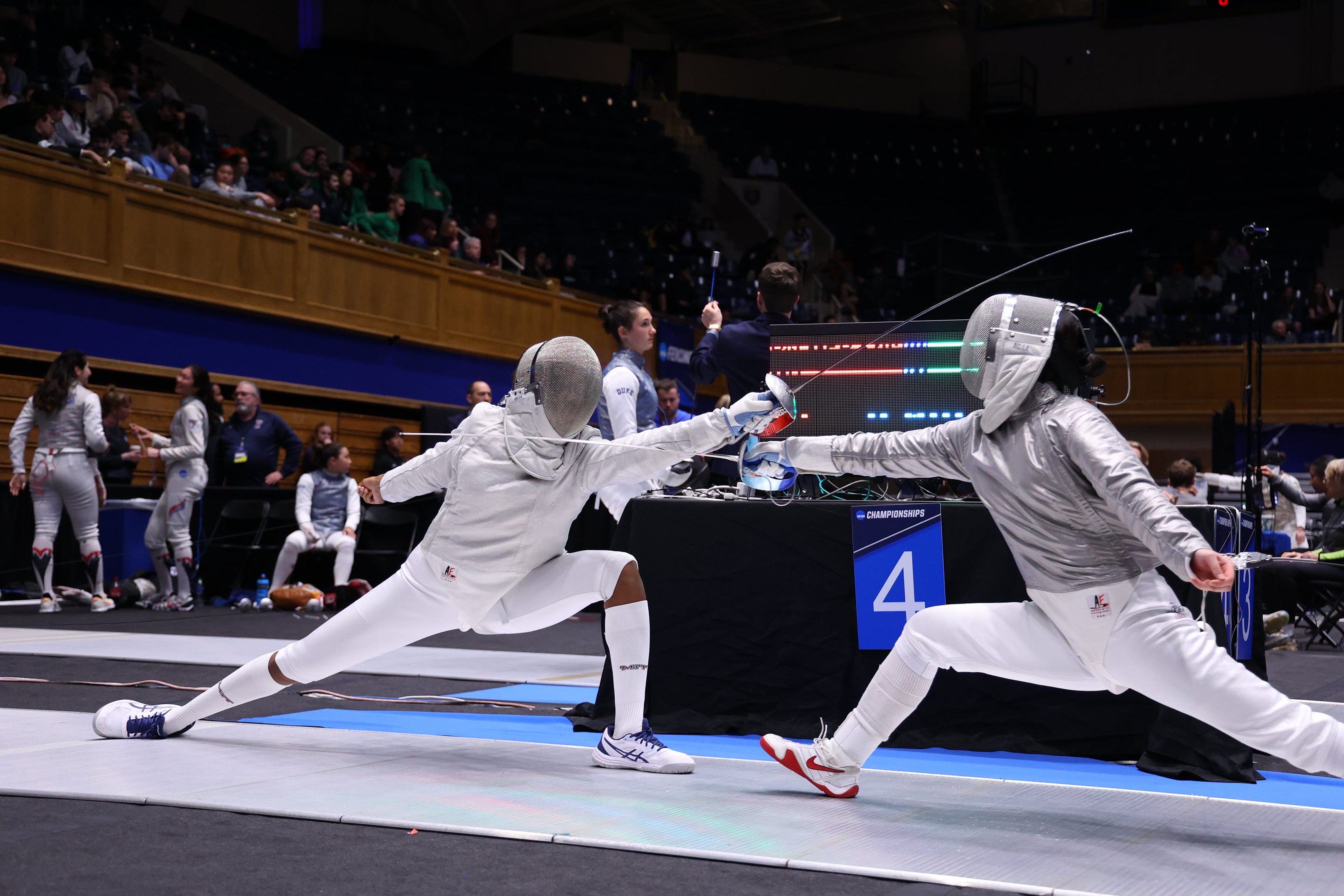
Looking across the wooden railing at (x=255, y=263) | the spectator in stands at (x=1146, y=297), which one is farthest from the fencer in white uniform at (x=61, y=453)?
the spectator in stands at (x=1146, y=297)

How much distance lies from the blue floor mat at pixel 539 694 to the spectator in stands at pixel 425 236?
7.72 meters

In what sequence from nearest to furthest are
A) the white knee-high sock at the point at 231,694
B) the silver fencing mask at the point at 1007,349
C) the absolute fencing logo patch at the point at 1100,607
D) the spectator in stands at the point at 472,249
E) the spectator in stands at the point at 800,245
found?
the absolute fencing logo patch at the point at 1100,607, the silver fencing mask at the point at 1007,349, the white knee-high sock at the point at 231,694, the spectator in stands at the point at 472,249, the spectator in stands at the point at 800,245

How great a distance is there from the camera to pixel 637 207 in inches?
613

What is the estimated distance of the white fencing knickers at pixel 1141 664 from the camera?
2266 mm

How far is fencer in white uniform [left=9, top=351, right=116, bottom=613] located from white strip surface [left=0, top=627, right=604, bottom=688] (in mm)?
1025

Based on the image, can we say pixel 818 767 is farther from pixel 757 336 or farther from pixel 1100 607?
pixel 757 336

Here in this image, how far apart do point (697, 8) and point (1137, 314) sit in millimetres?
9428

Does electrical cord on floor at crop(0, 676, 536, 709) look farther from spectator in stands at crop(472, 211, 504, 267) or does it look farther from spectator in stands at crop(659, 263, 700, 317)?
spectator in stands at crop(659, 263, 700, 317)

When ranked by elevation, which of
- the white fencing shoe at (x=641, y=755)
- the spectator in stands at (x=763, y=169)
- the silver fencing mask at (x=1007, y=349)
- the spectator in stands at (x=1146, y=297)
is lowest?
the white fencing shoe at (x=641, y=755)

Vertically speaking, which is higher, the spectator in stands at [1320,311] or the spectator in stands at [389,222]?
the spectator in stands at [389,222]

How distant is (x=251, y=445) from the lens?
8.38 meters

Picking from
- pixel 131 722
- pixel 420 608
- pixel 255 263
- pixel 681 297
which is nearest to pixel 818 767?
pixel 420 608

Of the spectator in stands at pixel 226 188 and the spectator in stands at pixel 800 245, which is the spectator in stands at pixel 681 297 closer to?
the spectator in stands at pixel 800 245

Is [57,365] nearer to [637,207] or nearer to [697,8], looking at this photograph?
[637,207]
